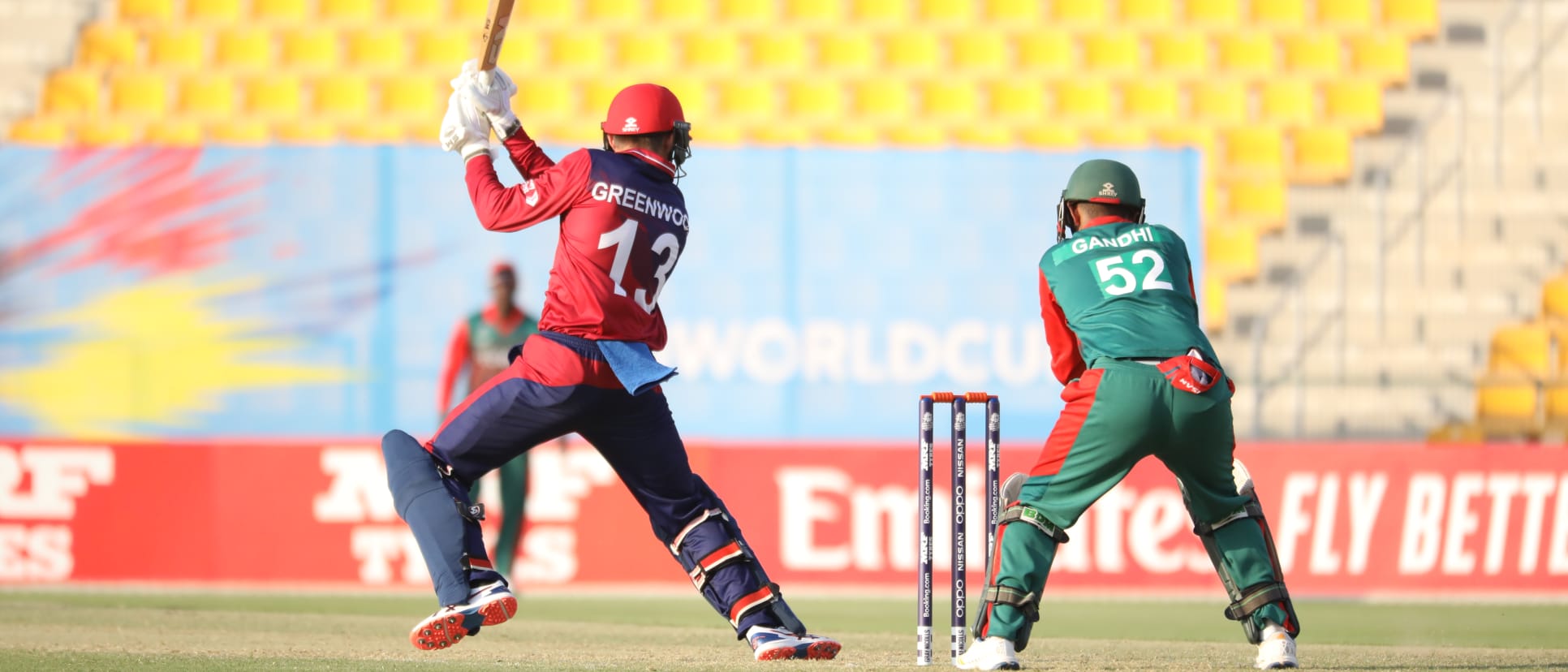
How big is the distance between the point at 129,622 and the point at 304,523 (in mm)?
3371

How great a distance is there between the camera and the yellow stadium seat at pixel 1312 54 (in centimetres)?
1609

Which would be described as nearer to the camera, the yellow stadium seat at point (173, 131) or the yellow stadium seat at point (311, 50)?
the yellow stadium seat at point (173, 131)

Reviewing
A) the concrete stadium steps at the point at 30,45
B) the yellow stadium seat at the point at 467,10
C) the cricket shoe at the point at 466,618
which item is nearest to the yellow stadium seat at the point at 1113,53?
the yellow stadium seat at the point at 467,10

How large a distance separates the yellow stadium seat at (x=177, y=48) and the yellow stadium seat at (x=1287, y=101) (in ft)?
29.2

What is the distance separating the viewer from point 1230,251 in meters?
15.4

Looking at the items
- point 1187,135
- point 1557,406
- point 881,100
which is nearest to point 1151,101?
point 1187,135

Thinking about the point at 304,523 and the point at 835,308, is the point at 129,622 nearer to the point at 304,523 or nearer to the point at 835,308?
the point at 304,523

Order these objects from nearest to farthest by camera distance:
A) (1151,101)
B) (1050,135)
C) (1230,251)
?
(1230,251)
(1050,135)
(1151,101)

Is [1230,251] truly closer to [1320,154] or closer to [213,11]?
[1320,154]

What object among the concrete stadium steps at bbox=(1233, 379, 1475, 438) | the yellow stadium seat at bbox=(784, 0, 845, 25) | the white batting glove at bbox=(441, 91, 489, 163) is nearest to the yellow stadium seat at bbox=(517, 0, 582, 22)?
the yellow stadium seat at bbox=(784, 0, 845, 25)

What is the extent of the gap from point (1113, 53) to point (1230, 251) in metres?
1.97

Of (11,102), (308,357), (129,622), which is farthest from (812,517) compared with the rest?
(11,102)

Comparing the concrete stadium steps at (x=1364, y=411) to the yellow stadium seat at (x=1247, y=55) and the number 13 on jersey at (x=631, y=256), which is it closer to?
the yellow stadium seat at (x=1247, y=55)

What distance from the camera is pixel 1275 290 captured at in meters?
14.9
